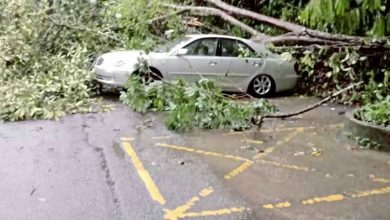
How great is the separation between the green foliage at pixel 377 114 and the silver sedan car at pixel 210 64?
377 cm

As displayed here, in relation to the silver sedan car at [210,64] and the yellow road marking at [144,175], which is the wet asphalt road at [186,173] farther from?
the silver sedan car at [210,64]

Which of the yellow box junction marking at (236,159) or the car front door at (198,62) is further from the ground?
the car front door at (198,62)

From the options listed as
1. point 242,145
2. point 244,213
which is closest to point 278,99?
point 242,145

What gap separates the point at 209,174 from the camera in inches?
240

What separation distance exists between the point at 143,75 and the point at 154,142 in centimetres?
263

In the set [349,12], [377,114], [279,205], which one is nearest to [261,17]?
[377,114]

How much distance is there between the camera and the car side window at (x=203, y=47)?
1180cm

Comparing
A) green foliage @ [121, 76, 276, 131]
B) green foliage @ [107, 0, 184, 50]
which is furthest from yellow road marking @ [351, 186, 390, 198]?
green foliage @ [107, 0, 184, 50]

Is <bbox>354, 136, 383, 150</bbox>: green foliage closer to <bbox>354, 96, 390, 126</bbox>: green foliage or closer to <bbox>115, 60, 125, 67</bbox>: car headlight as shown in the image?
<bbox>354, 96, 390, 126</bbox>: green foliage

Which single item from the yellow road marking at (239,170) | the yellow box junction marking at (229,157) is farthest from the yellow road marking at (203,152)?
the yellow road marking at (239,170)

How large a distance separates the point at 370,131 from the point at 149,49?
5129mm

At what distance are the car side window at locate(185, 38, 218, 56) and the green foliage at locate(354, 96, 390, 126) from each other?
15.3 feet

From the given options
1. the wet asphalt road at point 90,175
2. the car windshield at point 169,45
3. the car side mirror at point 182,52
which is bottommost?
the wet asphalt road at point 90,175

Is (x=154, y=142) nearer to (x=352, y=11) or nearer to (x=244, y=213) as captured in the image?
(x=244, y=213)
